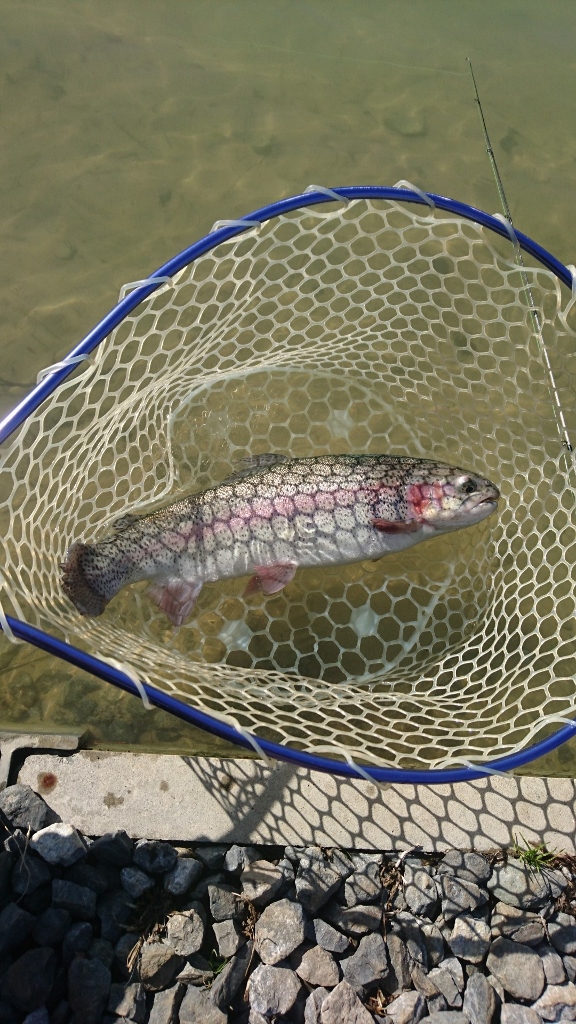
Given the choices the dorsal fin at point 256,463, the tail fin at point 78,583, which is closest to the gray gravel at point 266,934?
the tail fin at point 78,583

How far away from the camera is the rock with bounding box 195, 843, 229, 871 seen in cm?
437

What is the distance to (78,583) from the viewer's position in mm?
4156

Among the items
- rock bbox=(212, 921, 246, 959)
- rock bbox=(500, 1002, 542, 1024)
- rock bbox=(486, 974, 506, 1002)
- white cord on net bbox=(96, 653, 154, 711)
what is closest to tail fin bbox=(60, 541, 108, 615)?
white cord on net bbox=(96, 653, 154, 711)

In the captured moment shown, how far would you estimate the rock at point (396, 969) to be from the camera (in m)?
4.11

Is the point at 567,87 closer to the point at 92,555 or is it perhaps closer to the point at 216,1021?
the point at 92,555

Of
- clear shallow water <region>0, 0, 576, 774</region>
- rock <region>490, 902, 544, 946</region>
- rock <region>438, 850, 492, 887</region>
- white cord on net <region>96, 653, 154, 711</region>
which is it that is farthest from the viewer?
clear shallow water <region>0, 0, 576, 774</region>

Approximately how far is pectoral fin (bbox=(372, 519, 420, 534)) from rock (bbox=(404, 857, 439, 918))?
2014 mm

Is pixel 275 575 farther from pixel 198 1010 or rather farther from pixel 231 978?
pixel 198 1010

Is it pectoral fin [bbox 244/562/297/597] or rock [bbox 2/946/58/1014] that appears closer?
rock [bbox 2/946/58/1014]

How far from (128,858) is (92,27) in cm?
848

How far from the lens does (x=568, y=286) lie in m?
4.59

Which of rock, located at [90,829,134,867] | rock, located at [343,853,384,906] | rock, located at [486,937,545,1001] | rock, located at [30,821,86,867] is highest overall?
rock, located at [30,821,86,867]

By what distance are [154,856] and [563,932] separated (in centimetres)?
245

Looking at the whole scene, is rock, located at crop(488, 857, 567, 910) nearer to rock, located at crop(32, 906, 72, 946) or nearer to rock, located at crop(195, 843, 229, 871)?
rock, located at crop(195, 843, 229, 871)
